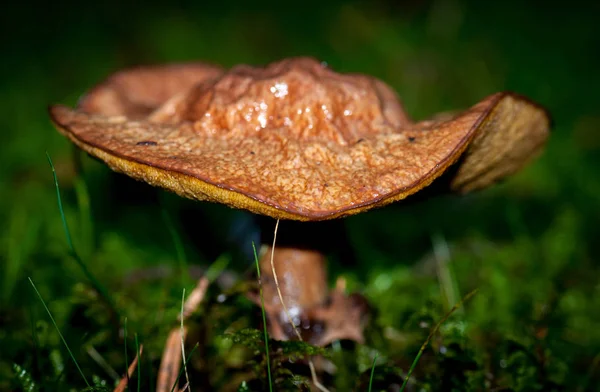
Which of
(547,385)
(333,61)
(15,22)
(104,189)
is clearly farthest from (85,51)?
(547,385)

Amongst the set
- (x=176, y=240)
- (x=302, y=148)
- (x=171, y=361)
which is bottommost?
(x=171, y=361)

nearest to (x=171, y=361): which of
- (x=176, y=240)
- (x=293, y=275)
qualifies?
(x=176, y=240)

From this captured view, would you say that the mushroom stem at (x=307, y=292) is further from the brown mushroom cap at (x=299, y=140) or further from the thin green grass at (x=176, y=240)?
the brown mushroom cap at (x=299, y=140)

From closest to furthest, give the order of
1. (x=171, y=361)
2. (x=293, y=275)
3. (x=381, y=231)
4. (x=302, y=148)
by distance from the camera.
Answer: (x=302, y=148) < (x=171, y=361) < (x=293, y=275) < (x=381, y=231)

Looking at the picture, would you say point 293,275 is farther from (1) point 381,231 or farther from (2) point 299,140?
(1) point 381,231

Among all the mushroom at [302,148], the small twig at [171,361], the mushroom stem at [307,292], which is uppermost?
the mushroom at [302,148]

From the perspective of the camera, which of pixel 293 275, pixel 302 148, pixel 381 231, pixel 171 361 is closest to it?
pixel 302 148

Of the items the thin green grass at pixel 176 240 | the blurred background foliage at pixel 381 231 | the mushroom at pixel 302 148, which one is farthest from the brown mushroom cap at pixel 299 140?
the blurred background foliage at pixel 381 231

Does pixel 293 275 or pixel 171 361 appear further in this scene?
pixel 293 275

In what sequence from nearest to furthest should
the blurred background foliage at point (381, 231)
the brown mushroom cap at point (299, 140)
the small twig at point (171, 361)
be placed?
the brown mushroom cap at point (299, 140) → the small twig at point (171, 361) → the blurred background foliage at point (381, 231)

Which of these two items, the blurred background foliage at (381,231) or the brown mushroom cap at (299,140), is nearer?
the brown mushroom cap at (299,140)
